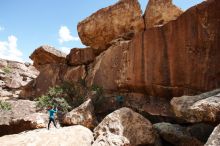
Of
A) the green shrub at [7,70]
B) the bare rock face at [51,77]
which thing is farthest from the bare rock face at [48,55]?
the green shrub at [7,70]

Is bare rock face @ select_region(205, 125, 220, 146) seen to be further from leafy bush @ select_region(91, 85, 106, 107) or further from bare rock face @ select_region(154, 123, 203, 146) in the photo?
leafy bush @ select_region(91, 85, 106, 107)

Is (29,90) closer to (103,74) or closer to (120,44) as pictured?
(103,74)

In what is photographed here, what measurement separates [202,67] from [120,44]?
20.2 ft

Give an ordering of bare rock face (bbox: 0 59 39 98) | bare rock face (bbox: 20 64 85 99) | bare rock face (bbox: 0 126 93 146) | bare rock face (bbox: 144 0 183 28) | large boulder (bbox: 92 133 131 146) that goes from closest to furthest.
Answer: large boulder (bbox: 92 133 131 146)
bare rock face (bbox: 0 126 93 146)
bare rock face (bbox: 144 0 183 28)
bare rock face (bbox: 20 64 85 99)
bare rock face (bbox: 0 59 39 98)

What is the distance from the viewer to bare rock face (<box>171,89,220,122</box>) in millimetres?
7676

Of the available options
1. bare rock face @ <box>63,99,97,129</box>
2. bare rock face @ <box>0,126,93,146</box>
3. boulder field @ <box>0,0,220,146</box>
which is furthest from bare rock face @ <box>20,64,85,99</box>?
bare rock face @ <box>0,126,93,146</box>

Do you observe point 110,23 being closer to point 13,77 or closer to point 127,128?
point 127,128

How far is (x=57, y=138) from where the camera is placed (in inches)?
411

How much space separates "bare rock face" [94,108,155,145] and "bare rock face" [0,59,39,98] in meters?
20.1

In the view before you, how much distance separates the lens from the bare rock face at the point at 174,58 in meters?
11.0

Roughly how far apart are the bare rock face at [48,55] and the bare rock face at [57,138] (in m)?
11.5

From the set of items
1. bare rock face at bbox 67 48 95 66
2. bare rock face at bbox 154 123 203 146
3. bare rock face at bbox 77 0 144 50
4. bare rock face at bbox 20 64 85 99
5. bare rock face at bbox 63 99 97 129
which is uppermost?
bare rock face at bbox 77 0 144 50

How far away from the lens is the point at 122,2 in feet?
55.7

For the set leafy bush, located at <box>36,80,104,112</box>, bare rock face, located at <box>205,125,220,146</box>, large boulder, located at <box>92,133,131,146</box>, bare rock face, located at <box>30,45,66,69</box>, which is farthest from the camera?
bare rock face, located at <box>30,45,66,69</box>
